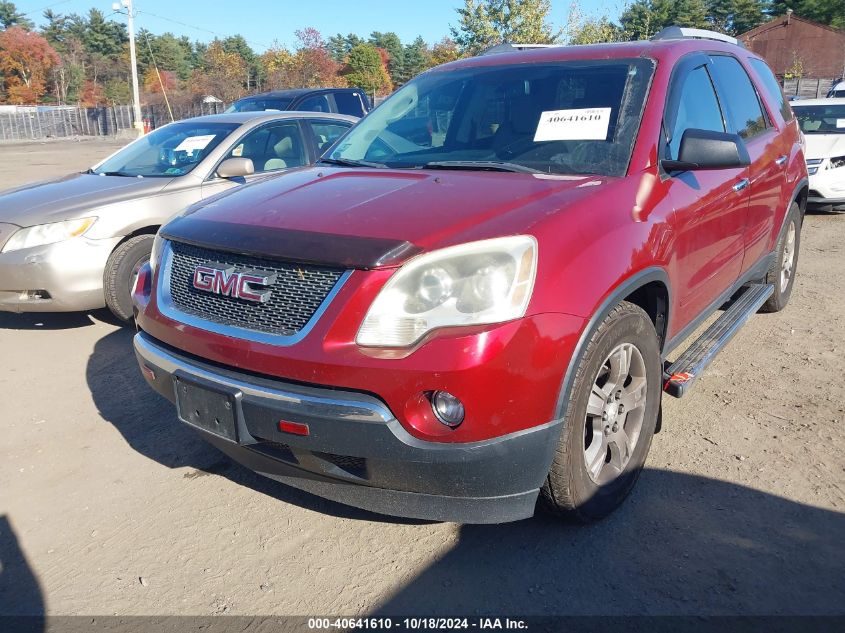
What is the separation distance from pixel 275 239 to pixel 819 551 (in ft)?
7.58

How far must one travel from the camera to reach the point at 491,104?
3.58 meters

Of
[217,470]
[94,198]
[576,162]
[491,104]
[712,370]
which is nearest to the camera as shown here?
[576,162]

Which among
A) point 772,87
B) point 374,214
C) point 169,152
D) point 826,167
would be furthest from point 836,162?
point 374,214

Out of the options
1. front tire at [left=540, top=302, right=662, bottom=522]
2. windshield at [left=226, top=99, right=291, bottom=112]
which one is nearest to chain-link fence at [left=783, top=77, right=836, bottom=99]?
windshield at [left=226, top=99, right=291, bottom=112]

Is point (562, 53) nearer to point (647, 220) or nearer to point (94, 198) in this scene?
point (647, 220)

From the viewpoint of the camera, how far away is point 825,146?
384 inches

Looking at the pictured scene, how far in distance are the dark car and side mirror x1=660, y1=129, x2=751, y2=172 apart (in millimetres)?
8854

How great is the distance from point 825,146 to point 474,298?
9.63 m

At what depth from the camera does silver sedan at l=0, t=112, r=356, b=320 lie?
4.94 meters

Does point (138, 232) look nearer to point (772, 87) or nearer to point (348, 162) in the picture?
point (348, 162)

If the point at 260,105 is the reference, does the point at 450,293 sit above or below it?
below

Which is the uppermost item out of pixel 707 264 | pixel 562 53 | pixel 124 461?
pixel 562 53

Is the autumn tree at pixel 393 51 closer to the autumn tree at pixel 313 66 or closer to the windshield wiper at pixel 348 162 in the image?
the autumn tree at pixel 313 66

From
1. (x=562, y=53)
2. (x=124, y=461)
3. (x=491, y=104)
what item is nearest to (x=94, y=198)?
(x=124, y=461)
